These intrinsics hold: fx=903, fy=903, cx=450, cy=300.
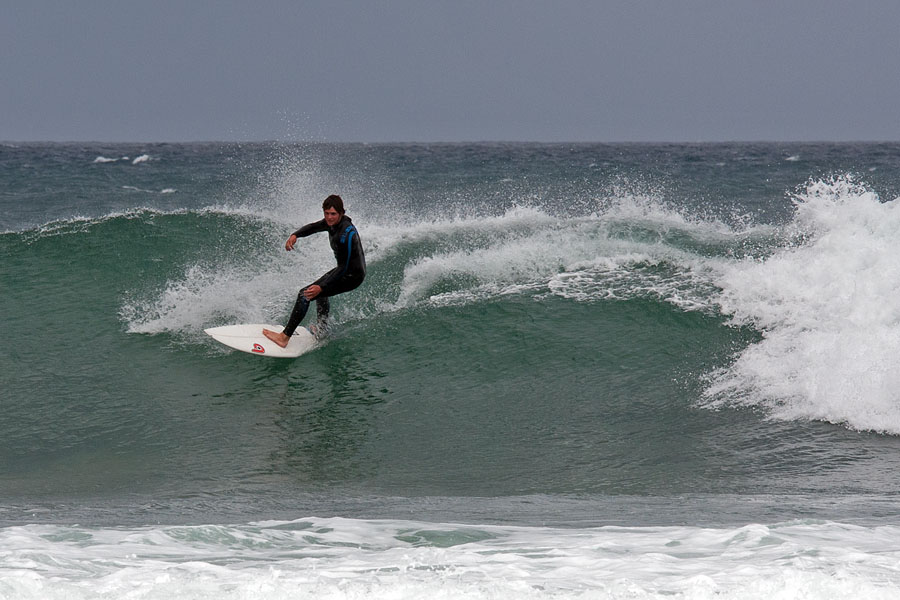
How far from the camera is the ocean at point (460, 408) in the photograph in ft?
12.3

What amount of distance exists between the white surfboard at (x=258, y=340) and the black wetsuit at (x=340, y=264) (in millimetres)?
214

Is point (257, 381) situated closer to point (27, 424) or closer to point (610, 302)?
point (27, 424)

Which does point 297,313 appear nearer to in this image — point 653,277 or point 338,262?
point 338,262

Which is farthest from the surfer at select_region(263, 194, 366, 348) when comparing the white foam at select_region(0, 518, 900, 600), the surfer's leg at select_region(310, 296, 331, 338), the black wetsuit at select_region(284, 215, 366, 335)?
the white foam at select_region(0, 518, 900, 600)

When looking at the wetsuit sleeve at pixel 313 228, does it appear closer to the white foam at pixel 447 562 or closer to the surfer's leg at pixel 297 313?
the surfer's leg at pixel 297 313

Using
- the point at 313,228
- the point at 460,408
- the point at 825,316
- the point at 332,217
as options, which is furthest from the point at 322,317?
the point at 825,316

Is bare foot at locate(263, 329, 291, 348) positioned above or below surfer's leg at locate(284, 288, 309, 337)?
below

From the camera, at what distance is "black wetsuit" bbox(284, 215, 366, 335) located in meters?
8.73

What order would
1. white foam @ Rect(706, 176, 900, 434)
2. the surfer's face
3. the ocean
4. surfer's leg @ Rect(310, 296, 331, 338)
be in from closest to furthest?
the ocean
white foam @ Rect(706, 176, 900, 434)
the surfer's face
surfer's leg @ Rect(310, 296, 331, 338)

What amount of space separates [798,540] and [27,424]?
6108mm

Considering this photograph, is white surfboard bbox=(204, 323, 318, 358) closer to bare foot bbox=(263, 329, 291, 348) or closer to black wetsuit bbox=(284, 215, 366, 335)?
bare foot bbox=(263, 329, 291, 348)

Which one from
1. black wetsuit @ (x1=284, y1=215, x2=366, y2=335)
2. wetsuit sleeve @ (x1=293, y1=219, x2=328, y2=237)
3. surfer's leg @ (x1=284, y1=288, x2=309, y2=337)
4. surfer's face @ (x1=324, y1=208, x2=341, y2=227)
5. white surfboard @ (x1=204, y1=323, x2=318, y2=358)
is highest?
surfer's face @ (x1=324, y1=208, x2=341, y2=227)

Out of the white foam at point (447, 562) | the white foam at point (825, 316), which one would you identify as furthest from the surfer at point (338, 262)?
the white foam at point (447, 562)

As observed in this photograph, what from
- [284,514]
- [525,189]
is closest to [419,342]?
[284,514]
